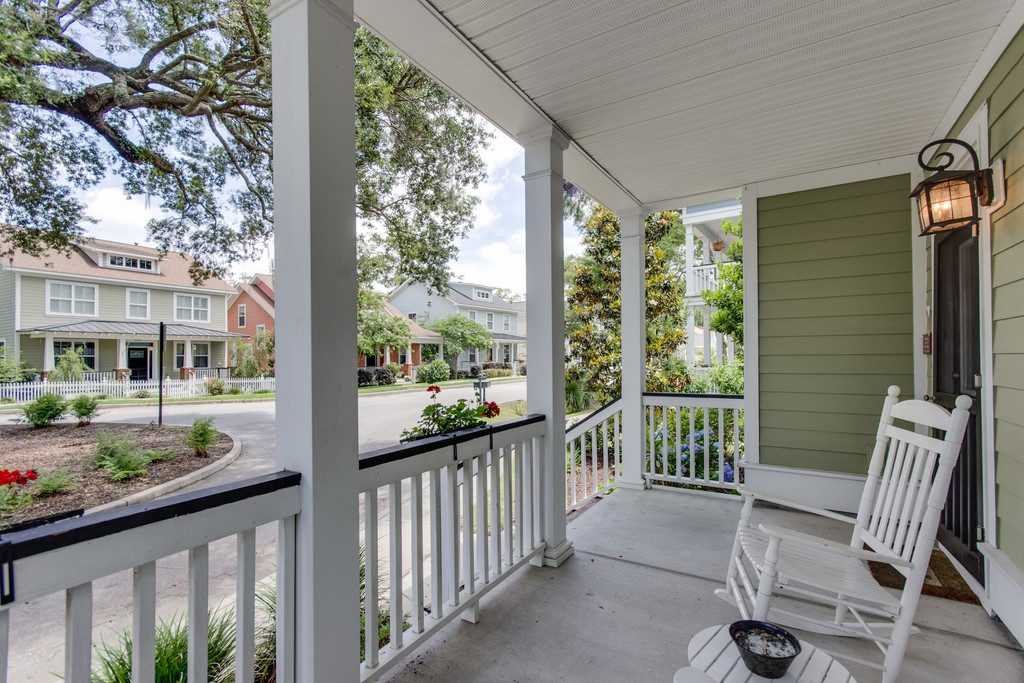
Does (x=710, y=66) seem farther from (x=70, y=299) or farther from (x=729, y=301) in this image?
(x=729, y=301)

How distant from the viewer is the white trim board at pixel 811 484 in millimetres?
3383

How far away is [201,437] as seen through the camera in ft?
11.4

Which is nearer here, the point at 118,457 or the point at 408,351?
the point at 118,457

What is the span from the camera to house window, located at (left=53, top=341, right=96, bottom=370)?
2910mm

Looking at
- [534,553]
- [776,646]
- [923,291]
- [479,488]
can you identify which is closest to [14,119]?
[479,488]

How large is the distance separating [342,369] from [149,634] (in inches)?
29.5

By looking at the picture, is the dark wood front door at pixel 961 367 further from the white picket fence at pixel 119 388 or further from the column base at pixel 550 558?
the white picket fence at pixel 119 388

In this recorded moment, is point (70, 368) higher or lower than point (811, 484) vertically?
higher

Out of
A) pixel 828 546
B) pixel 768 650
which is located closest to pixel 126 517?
pixel 768 650

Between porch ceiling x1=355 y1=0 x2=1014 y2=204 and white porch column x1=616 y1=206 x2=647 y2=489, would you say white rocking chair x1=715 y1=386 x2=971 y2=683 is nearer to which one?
porch ceiling x1=355 y1=0 x2=1014 y2=204

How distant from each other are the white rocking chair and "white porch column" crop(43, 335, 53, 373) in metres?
4.00

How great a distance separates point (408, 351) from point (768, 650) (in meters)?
4.51

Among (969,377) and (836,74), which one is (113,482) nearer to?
(836,74)

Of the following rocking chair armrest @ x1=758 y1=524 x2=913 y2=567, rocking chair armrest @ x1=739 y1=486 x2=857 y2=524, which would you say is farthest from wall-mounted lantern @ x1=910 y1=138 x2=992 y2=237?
rocking chair armrest @ x1=758 y1=524 x2=913 y2=567
